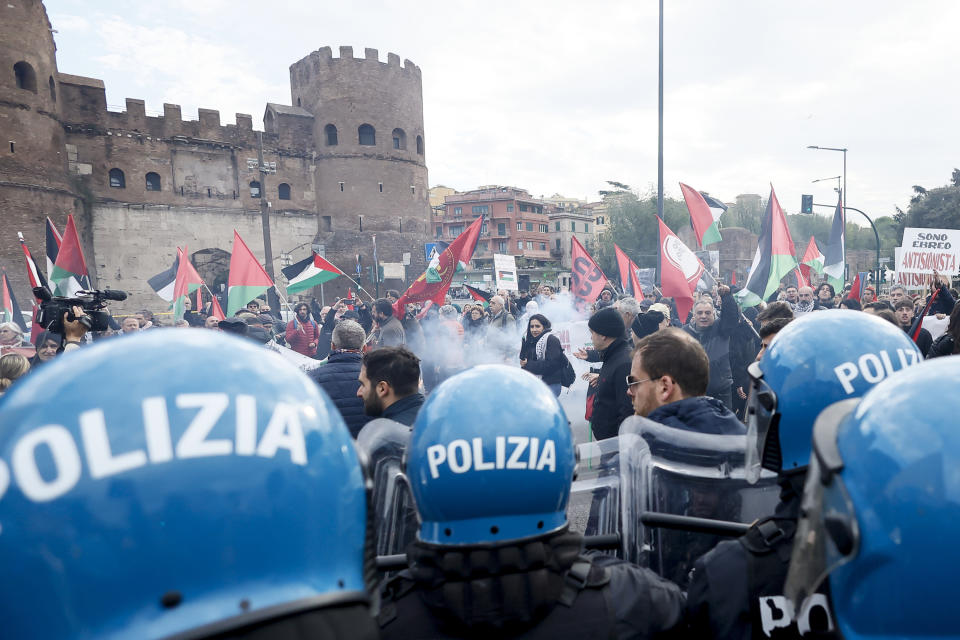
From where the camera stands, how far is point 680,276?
819 centimetres

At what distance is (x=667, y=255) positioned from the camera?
334 inches

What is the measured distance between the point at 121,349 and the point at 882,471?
111 cm

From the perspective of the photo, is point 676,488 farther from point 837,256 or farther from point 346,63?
point 346,63

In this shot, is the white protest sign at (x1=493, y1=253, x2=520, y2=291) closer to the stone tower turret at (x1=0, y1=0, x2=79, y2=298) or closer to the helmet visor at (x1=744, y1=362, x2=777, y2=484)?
the helmet visor at (x1=744, y1=362, x2=777, y2=484)

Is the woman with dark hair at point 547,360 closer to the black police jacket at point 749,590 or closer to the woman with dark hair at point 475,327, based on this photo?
the woman with dark hair at point 475,327

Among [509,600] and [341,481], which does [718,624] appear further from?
[341,481]

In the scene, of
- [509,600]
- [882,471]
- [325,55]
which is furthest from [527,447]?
[325,55]

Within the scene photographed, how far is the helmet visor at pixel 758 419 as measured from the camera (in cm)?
173

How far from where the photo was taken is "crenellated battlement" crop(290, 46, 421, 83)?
119 ft

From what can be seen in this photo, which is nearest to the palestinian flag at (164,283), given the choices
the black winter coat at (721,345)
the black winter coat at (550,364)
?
the black winter coat at (550,364)

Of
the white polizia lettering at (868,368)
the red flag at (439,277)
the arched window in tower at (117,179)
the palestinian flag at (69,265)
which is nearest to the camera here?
the white polizia lettering at (868,368)

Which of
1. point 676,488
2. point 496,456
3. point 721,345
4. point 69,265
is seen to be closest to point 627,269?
point 721,345

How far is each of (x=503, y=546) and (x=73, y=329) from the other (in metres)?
4.13

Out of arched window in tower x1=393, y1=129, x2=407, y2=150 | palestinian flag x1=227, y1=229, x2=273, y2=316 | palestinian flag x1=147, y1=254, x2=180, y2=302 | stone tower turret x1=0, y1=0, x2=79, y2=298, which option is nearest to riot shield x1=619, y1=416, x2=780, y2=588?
palestinian flag x1=227, y1=229, x2=273, y2=316
